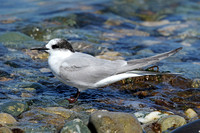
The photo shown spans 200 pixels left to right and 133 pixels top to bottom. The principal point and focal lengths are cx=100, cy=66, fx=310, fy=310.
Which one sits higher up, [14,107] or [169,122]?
[14,107]

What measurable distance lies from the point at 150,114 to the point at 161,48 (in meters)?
4.11

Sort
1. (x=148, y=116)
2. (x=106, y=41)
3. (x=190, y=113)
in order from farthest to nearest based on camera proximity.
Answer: (x=106, y=41) → (x=190, y=113) → (x=148, y=116)

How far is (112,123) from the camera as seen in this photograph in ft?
12.4

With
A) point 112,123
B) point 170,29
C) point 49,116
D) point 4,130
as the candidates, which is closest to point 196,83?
point 112,123

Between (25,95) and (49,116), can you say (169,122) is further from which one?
(25,95)

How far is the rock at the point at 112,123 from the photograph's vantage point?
3.74 m

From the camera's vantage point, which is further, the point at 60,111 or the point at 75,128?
the point at 60,111

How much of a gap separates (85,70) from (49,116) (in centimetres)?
96

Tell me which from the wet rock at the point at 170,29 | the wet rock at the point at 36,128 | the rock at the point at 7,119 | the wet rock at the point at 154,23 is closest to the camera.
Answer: the wet rock at the point at 36,128

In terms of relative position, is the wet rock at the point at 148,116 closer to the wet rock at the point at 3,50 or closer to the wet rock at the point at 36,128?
the wet rock at the point at 36,128

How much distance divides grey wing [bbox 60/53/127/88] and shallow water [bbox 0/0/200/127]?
471mm

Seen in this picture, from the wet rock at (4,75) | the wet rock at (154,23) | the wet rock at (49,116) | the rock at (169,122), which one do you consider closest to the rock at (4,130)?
the wet rock at (49,116)

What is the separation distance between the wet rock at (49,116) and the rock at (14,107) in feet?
0.32

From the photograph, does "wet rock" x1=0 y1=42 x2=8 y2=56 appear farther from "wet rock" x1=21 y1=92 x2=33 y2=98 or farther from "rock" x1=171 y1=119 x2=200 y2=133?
"rock" x1=171 y1=119 x2=200 y2=133
